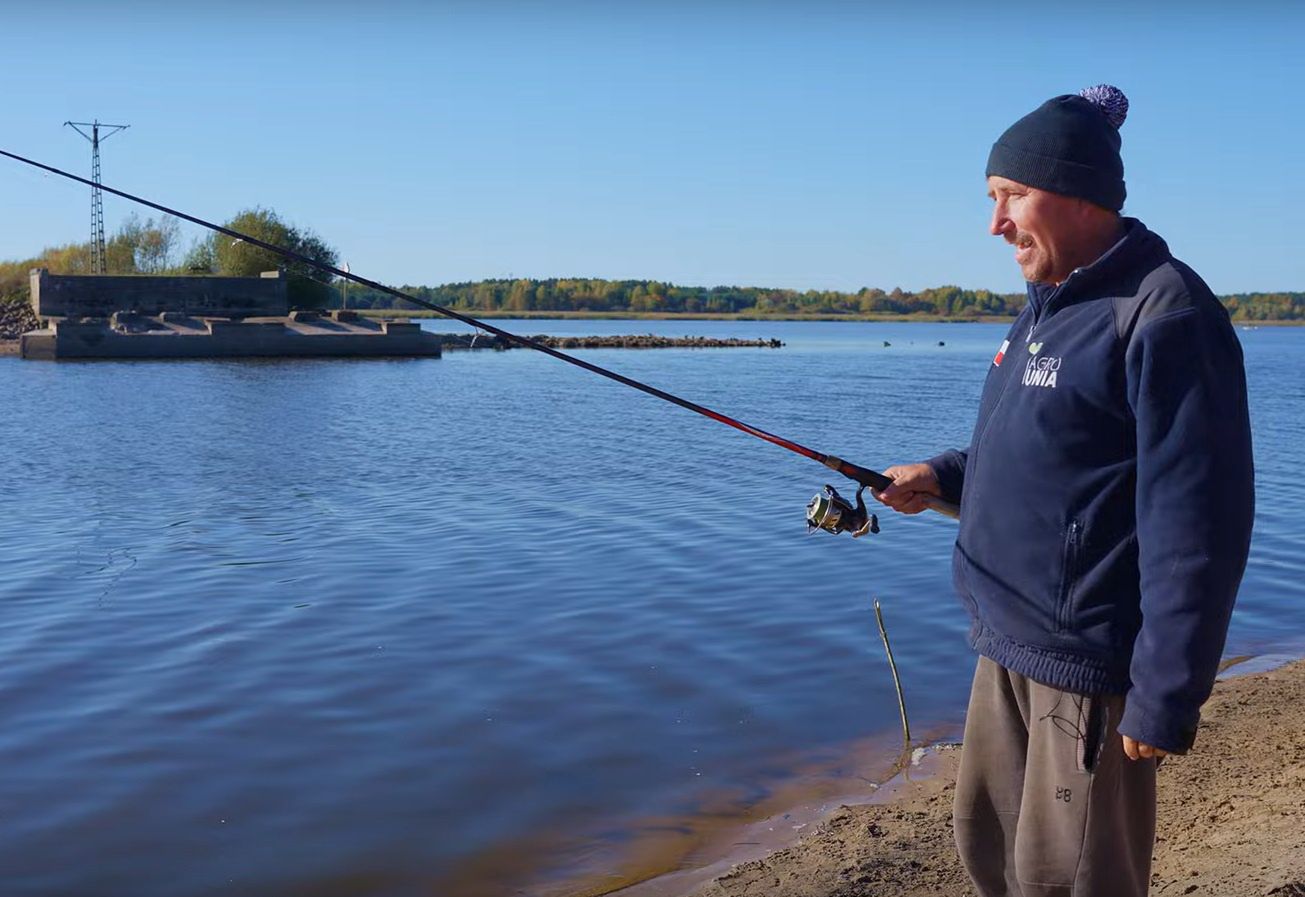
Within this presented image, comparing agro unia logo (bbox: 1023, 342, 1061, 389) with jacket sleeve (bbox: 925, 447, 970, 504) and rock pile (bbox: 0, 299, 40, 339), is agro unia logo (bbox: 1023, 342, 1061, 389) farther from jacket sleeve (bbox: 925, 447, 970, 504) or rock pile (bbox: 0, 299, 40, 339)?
rock pile (bbox: 0, 299, 40, 339)

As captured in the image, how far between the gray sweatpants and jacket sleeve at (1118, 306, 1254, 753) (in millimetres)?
168

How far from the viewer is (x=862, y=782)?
6016 mm

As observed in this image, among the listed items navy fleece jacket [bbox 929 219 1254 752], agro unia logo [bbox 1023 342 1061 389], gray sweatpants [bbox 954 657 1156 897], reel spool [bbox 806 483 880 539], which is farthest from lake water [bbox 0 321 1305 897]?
agro unia logo [bbox 1023 342 1061 389]

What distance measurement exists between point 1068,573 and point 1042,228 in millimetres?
730

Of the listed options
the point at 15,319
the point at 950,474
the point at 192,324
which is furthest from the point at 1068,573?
the point at 15,319

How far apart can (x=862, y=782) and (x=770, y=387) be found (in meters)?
37.3

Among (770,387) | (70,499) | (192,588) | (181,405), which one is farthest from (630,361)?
(192,588)

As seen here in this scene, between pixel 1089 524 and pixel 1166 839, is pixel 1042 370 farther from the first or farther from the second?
pixel 1166 839

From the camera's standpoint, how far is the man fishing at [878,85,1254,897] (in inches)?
97.0

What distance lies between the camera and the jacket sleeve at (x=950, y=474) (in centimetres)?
336

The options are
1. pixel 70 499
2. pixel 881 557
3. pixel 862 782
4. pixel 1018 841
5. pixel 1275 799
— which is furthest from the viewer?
pixel 70 499

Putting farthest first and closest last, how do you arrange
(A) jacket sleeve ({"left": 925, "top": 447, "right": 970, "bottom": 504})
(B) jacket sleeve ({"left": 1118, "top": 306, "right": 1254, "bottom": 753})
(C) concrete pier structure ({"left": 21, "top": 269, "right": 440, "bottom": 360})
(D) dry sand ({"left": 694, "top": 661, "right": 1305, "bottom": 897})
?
(C) concrete pier structure ({"left": 21, "top": 269, "right": 440, "bottom": 360}) < (D) dry sand ({"left": 694, "top": 661, "right": 1305, "bottom": 897}) < (A) jacket sleeve ({"left": 925, "top": 447, "right": 970, "bottom": 504}) < (B) jacket sleeve ({"left": 1118, "top": 306, "right": 1254, "bottom": 753})

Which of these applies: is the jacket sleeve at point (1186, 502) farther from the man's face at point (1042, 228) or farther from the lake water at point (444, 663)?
the lake water at point (444, 663)

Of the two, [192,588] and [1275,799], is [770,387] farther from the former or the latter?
[1275,799]
